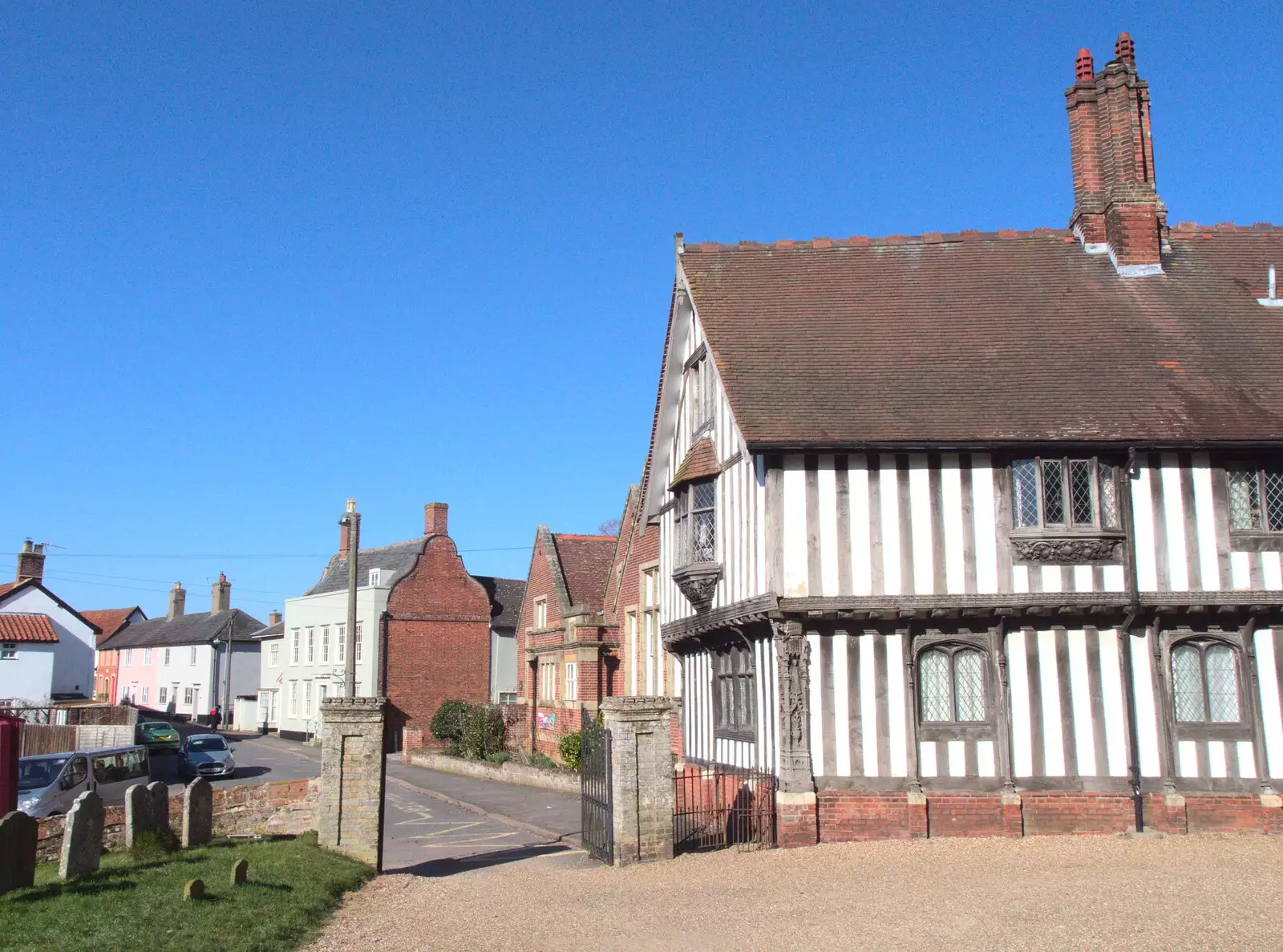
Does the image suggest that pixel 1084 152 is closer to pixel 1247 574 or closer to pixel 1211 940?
pixel 1247 574

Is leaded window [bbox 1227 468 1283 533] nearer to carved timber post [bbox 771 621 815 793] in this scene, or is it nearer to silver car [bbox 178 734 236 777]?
carved timber post [bbox 771 621 815 793]

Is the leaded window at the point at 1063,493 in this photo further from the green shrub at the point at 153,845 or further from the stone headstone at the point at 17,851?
the stone headstone at the point at 17,851

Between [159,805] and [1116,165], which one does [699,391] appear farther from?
[159,805]

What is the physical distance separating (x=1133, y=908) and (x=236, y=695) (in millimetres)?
60800

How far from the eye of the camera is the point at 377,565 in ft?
154

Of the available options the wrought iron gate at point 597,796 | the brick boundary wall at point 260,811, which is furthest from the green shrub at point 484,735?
the wrought iron gate at point 597,796

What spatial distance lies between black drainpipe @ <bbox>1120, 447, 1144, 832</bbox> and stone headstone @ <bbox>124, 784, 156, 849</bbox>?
12.5 meters

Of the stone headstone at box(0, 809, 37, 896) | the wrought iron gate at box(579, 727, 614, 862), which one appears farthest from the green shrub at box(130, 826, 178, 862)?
the wrought iron gate at box(579, 727, 614, 862)

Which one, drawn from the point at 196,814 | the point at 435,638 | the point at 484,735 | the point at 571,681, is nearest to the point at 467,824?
the point at 196,814

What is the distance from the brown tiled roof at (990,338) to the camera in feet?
49.9

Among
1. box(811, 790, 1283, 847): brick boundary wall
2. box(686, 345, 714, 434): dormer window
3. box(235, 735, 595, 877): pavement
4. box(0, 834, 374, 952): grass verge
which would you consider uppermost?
box(686, 345, 714, 434): dormer window

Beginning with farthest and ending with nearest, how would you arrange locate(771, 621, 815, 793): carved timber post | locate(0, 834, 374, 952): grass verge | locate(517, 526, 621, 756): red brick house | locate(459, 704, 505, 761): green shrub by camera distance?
locate(459, 704, 505, 761): green shrub → locate(517, 526, 621, 756): red brick house → locate(771, 621, 815, 793): carved timber post → locate(0, 834, 374, 952): grass verge

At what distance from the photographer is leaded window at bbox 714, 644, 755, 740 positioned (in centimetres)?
1692

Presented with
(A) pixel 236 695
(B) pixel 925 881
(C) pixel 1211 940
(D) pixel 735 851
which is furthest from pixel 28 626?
(C) pixel 1211 940
